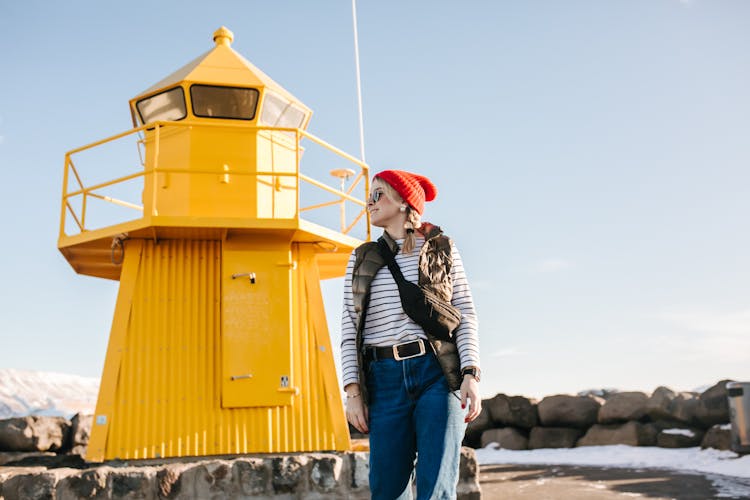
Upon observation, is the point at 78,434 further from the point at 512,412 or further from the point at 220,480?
the point at 512,412

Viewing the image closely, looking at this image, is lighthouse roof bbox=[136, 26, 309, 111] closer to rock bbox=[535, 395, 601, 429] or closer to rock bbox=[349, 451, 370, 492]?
rock bbox=[349, 451, 370, 492]

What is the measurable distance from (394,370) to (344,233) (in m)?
6.35

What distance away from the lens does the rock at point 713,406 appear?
11.2 m

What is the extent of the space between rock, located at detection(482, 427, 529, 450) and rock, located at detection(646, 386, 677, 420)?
2512 mm

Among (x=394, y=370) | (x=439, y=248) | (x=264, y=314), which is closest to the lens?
(x=394, y=370)

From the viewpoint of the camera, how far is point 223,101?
29.8 ft

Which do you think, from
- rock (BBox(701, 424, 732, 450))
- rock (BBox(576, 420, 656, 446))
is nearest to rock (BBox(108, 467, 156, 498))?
rock (BBox(701, 424, 732, 450))

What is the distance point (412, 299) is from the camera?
123 inches

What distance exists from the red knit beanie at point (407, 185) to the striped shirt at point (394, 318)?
18cm

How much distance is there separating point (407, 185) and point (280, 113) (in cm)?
645

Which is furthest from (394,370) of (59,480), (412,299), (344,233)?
(344,233)

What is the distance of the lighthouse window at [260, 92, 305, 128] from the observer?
364 inches

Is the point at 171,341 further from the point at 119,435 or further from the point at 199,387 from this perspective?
the point at 119,435

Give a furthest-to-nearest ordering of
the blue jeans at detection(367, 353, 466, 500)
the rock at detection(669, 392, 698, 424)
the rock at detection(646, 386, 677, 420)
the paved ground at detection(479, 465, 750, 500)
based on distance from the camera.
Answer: the rock at detection(646, 386, 677, 420) → the rock at detection(669, 392, 698, 424) → the paved ground at detection(479, 465, 750, 500) → the blue jeans at detection(367, 353, 466, 500)
